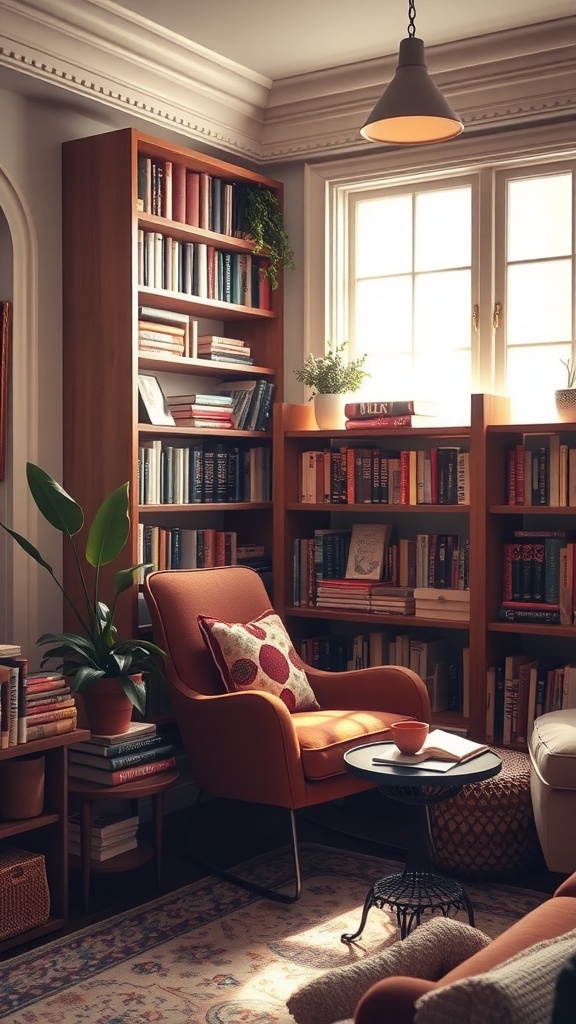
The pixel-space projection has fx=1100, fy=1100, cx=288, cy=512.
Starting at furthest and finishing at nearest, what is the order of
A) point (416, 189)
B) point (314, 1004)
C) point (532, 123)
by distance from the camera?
point (416, 189), point (532, 123), point (314, 1004)

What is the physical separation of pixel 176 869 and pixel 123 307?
1.99 metres

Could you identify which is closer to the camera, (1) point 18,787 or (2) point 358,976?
(2) point 358,976

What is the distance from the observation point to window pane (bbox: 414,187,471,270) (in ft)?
14.8

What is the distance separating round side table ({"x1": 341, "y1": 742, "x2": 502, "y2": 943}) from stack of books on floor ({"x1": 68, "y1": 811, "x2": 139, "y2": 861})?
858 millimetres

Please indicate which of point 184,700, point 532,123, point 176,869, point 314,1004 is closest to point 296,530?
point 184,700

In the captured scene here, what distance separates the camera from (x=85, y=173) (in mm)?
4039

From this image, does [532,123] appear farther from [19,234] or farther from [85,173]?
[19,234]

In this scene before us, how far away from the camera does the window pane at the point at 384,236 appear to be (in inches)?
184

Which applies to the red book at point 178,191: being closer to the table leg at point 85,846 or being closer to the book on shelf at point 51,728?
the book on shelf at point 51,728

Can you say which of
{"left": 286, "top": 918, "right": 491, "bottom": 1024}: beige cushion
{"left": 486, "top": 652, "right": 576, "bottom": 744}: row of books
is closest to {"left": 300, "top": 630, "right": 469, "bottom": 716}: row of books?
{"left": 486, "top": 652, "right": 576, "bottom": 744}: row of books

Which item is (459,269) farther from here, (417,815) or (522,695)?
(417,815)

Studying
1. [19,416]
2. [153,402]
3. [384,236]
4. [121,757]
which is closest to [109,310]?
[153,402]

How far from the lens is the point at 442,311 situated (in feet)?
15.1

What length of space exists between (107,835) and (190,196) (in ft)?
7.99
